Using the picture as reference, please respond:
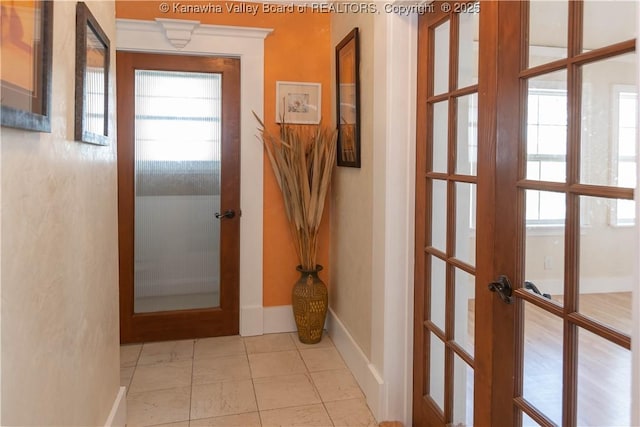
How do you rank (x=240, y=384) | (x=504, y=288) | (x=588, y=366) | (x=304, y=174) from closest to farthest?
(x=588, y=366) → (x=504, y=288) → (x=240, y=384) → (x=304, y=174)

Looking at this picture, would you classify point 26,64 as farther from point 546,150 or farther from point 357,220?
point 357,220

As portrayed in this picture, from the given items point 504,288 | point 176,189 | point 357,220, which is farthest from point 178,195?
point 504,288

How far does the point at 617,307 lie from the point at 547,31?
2.56ft

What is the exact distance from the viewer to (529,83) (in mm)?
1386

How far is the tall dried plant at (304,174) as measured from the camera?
318cm

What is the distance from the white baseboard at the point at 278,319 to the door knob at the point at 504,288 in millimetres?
2272

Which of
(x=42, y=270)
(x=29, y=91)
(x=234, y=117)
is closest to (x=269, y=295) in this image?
(x=234, y=117)

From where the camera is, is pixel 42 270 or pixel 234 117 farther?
pixel 234 117

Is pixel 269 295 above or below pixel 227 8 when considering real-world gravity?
below

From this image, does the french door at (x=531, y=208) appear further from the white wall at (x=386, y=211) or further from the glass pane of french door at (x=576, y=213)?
the white wall at (x=386, y=211)

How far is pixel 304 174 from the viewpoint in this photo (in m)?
3.18

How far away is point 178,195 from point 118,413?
163cm

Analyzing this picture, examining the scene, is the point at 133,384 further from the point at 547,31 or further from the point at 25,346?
the point at 547,31

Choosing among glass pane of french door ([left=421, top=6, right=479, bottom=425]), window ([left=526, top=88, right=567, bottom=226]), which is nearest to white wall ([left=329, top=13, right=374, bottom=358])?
glass pane of french door ([left=421, top=6, right=479, bottom=425])
